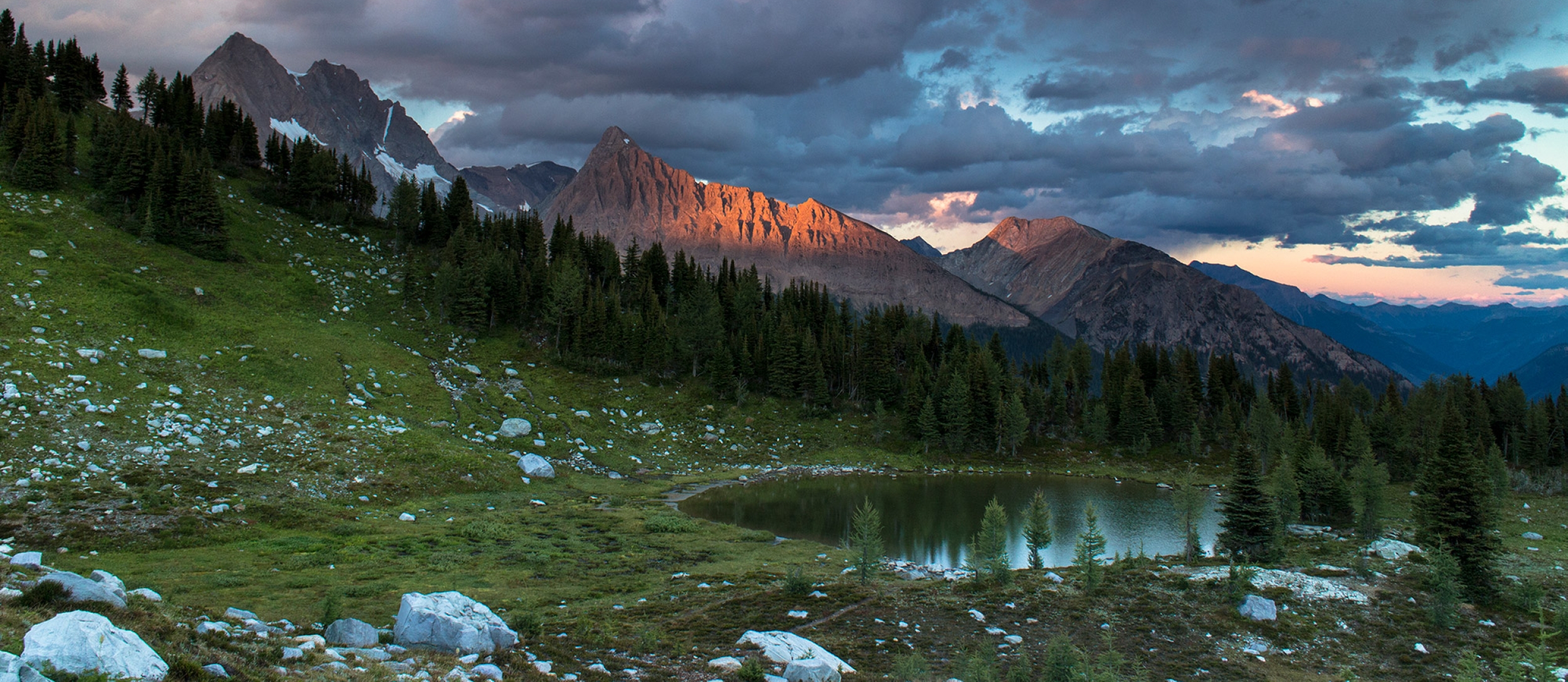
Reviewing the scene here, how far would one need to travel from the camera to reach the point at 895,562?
4369 cm

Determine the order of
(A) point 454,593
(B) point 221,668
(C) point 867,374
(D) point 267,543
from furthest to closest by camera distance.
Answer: (C) point 867,374, (D) point 267,543, (A) point 454,593, (B) point 221,668

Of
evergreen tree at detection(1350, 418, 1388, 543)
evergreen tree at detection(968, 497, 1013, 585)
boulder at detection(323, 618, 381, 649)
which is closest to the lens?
boulder at detection(323, 618, 381, 649)

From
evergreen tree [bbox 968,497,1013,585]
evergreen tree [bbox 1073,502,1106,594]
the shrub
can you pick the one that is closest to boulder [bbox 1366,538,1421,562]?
evergreen tree [bbox 1073,502,1106,594]

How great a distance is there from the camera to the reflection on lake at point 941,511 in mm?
52253

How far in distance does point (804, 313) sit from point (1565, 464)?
10994 cm

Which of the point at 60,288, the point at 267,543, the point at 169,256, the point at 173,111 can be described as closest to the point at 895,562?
the point at 267,543

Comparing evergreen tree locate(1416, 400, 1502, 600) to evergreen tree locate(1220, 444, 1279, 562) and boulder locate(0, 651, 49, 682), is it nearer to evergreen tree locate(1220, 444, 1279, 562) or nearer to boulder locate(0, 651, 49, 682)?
evergreen tree locate(1220, 444, 1279, 562)

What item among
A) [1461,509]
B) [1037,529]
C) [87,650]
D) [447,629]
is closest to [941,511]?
[1037,529]

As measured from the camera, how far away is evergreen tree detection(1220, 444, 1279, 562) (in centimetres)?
3997

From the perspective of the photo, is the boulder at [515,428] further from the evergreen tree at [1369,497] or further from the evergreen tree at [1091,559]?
the evergreen tree at [1369,497]

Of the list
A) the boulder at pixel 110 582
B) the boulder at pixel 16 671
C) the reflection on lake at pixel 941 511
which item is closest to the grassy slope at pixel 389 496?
the boulder at pixel 16 671

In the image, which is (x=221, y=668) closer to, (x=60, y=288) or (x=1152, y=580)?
(x=1152, y=580)

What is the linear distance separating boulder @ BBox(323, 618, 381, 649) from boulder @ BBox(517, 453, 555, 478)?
40.0 metres

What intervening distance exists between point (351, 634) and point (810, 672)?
1210cm
